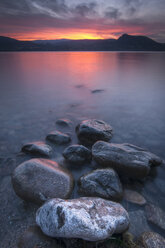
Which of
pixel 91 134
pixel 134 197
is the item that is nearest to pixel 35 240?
pixel 134 197

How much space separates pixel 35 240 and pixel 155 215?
212 centimetres

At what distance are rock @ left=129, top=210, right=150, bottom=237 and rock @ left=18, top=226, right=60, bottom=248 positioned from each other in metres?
1.33

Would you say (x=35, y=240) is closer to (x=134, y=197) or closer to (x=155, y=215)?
(x=134, y=197)

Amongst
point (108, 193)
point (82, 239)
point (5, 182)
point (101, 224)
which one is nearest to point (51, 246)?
point (82, 239)

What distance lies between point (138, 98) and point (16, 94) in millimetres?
8678

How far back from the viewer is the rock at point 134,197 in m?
3.17

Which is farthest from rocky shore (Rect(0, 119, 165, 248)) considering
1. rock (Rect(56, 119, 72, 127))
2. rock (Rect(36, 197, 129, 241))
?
rock (Rect(56, 119, 72, 127))

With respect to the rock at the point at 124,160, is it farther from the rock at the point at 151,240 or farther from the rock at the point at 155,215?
the rock at the point at 151,240

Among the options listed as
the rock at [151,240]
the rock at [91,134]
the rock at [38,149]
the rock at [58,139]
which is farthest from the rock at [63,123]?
the rock at [151,240]

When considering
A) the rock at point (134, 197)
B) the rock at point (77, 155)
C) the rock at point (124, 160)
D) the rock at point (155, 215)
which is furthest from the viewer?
the rock at point (77, 155)

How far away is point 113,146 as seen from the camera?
398cm

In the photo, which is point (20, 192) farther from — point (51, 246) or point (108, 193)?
point (108, 193)

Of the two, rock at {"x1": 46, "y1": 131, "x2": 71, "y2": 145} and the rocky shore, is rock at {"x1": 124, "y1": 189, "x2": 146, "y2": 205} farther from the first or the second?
rock at {"x1": 46, "y1": 131, "x2": 71, "y2": 145}

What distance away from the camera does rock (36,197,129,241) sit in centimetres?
207
